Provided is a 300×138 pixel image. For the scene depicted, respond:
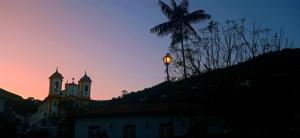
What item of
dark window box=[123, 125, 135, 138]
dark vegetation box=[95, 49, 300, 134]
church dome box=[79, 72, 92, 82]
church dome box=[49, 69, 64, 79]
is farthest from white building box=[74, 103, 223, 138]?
church dome box=[79, 72, 92, 82]

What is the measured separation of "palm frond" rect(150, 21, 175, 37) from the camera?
3297cm

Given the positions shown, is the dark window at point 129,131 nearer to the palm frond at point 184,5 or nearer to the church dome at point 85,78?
the palm frond at point 184,5

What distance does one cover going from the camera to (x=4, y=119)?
2038cm

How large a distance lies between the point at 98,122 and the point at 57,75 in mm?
44207

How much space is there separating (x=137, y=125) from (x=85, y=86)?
47.0m

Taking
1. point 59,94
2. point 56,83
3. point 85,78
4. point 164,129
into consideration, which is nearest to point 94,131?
point 164,129

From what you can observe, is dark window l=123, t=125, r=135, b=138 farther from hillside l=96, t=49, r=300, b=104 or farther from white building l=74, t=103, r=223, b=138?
hillside l=96, t=49, r=300, b=104

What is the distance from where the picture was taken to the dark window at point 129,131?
1195 inches

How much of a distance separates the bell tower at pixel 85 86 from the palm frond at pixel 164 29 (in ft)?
147

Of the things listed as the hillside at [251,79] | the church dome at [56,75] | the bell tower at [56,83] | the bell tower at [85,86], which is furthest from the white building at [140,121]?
the bell tower at [85,86]

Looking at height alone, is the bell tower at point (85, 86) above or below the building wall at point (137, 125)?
above

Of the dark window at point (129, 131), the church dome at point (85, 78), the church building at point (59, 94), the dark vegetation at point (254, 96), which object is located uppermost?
the church dome at point (85, 78)

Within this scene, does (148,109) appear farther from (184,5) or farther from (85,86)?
(85,86)

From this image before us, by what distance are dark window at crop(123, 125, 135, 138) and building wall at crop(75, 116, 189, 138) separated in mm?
253
